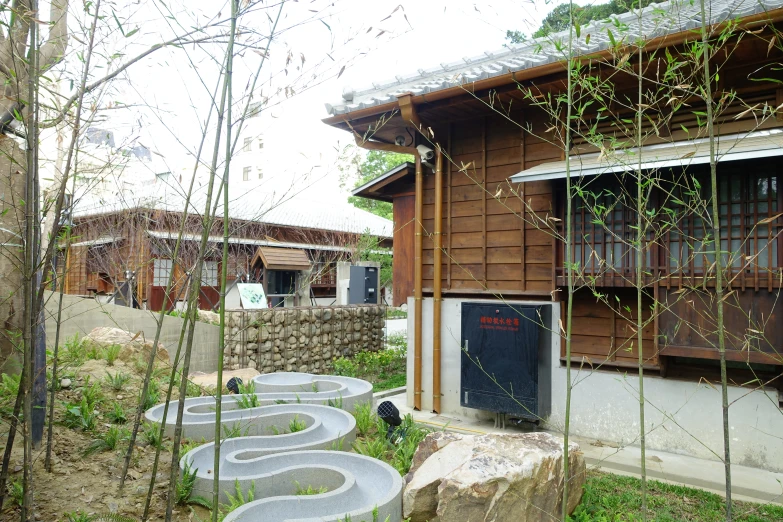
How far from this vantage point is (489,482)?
335cm

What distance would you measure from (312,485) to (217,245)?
28.8 ft

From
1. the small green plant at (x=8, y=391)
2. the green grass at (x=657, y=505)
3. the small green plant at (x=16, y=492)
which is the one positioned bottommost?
the green grass at (x=657, y=505)

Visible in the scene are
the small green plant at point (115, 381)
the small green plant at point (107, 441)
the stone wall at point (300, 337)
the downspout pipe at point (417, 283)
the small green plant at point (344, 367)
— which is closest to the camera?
the small green plant at point (107, 441)

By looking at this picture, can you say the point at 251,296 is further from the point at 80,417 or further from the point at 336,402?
the point at 80,417

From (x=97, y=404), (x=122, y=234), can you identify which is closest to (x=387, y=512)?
(x=97, y=404)

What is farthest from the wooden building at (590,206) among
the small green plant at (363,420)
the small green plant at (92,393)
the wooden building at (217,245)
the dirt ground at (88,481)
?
the wooden building at (217,245)

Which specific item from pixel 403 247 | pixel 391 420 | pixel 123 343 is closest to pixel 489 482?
pixel 391 420

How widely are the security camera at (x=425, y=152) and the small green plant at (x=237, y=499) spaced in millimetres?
5142

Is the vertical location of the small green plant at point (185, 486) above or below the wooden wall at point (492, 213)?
below

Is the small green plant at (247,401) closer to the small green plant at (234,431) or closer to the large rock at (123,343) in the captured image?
the small green plant at (234,431)

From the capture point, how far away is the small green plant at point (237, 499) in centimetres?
331

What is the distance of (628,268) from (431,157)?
312cm

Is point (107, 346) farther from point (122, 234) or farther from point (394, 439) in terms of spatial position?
point (122, 234)

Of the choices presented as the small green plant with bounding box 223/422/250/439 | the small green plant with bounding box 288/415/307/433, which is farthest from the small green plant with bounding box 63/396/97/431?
the small green plant with bounding box 288/415/307/433
